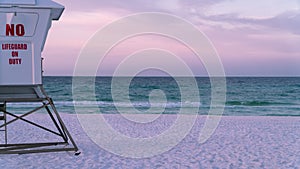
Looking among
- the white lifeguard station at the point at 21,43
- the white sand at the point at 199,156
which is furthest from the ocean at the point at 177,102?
the white lifeguard station at the point at 21,43

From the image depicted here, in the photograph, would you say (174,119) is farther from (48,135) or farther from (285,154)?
(285,154)

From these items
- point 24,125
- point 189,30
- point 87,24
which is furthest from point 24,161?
point 87,24

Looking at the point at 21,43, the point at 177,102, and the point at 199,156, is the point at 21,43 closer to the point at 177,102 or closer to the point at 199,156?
the point at 199,156

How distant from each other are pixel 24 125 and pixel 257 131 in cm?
666

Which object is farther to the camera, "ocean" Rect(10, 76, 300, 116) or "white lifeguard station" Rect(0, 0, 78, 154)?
"ocean" Rect(10, 76, 300, 116)

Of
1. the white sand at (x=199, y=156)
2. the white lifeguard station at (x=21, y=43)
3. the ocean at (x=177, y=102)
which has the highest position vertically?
the white lifeguard station at (x=21, y=43)

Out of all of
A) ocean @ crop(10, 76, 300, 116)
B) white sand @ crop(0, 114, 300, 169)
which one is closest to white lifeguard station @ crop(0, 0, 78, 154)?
white sand @ crop(0, 114, 300, 169)

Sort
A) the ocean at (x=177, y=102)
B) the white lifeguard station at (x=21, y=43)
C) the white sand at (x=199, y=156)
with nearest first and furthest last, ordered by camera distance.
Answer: the white lifeguard station at (x=21, y=43), the white sand at (x=199, y=156), the ocean at (x=177, y=102)

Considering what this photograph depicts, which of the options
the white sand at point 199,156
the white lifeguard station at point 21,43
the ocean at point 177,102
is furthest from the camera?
the ocean at point 177,102

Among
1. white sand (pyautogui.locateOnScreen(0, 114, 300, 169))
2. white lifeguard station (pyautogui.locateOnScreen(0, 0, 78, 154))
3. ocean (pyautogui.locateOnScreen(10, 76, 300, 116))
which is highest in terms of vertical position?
white lifeguard station (pyautogui.locateOnScreen(0, 0, 78, 154))

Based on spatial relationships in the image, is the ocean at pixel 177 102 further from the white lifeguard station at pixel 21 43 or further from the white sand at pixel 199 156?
the white lifeguard station at pixel 21 43

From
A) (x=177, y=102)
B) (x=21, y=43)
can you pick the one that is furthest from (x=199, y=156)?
(x=177, y=102)

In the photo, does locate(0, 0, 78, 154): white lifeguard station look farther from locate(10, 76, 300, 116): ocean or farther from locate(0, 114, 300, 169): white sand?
locate(10, 76, 300, 116): ocean

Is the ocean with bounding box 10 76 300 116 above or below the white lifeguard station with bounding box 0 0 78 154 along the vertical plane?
below
